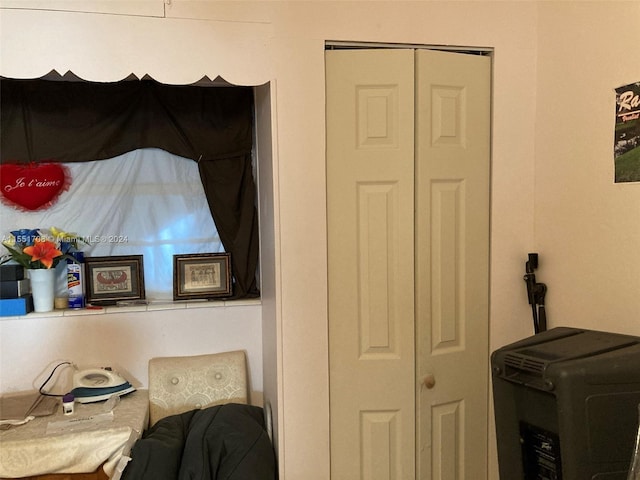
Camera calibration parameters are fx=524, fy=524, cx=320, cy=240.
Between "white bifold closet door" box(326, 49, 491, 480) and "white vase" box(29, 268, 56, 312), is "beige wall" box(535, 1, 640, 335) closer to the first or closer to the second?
"white bifold closet door" box(326, 49, 491, 480)

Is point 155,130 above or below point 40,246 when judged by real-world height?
above

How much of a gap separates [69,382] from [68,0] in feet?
4.89

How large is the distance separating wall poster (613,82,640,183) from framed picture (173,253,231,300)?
158 cm

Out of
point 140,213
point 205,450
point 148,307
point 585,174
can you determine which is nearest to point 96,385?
point 148,307

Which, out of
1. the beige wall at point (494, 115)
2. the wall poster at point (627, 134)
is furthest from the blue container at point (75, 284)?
the wall poster at point (627, 134)

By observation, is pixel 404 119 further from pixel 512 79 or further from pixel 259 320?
pixel 259 320

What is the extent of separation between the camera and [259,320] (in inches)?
94.2

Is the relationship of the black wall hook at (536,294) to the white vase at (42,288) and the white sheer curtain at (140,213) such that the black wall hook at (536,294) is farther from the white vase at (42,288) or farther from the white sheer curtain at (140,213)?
the white vase at (42,288)

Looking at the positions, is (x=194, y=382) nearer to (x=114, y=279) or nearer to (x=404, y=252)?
(x=114, y=279)

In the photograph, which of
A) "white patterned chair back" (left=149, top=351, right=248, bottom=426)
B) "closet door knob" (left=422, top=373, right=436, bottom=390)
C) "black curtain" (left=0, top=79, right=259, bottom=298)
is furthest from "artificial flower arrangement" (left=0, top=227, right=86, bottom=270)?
"closet door knob" (left=422, top=373, right=436, bottom=390)

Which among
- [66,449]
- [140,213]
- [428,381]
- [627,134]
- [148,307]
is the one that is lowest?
[66,449]

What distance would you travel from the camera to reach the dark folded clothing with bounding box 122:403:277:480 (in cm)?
180

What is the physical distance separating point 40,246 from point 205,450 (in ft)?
3.48

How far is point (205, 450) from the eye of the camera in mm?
1896
